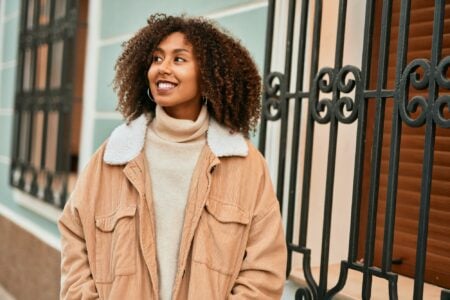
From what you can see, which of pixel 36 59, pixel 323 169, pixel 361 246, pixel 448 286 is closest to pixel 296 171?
pixel 323 169

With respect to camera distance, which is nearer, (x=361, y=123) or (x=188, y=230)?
(x=188, y=230)

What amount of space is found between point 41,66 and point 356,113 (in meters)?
3.93

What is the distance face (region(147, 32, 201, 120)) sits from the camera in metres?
1.86

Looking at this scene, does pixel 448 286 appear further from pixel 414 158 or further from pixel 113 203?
pixel 113 203

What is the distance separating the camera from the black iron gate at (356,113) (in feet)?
6.51

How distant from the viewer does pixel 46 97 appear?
5.26m

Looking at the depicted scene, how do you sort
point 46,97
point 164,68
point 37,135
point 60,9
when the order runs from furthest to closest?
1. point 37,135
2. point 46,97
3. point 60,9
4. point 164,68

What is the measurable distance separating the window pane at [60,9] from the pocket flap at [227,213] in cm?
354

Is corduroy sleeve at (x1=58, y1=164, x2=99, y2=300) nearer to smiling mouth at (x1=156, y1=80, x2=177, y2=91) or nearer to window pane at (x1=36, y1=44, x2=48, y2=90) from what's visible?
smiling mouth at (x1=156, y1=80, x2=177, y2=91)

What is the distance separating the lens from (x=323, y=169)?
2619 mm

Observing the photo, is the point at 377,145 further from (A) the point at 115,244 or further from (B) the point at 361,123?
(A) the point at 115,244

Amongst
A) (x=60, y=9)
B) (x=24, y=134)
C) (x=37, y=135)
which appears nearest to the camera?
(x=60, y=9)

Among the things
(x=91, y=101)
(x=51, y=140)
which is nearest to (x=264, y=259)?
(x=91, y=101)

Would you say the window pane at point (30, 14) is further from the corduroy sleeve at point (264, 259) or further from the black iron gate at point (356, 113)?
the corduroy sleeve at point (264, 259)
